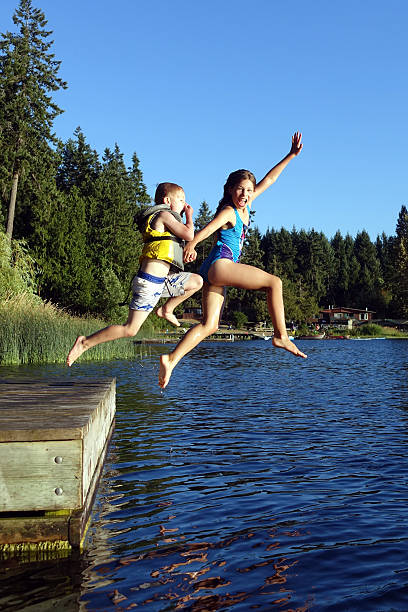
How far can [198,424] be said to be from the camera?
16.4m

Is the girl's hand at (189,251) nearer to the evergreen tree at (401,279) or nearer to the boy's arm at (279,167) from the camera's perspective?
the boy's arm at (279,167)

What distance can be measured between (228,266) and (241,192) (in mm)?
654

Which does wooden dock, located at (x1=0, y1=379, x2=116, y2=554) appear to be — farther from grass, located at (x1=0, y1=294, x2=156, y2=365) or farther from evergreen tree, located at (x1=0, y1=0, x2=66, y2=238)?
evergreen tree, located at (x1=0, y1=0, x2=66, y2=238)

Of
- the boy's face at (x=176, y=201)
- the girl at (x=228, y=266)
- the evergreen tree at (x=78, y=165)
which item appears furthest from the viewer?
the evergreen tree at (x=78, y=165)

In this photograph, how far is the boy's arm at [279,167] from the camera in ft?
20.0

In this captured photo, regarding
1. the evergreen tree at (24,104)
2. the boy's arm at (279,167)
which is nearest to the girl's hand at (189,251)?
the boy's arm at (279,167)

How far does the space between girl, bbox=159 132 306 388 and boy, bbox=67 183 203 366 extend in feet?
0.45

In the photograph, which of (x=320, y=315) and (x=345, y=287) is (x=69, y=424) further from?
Result: (x=345, y=287)

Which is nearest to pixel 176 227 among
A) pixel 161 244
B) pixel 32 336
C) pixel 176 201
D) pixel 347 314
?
pixel 161 244

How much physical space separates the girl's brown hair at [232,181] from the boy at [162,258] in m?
0.32

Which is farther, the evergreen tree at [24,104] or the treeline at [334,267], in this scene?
the treeline at [334,267]

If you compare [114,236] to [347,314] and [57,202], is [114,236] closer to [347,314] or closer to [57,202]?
[57,202]

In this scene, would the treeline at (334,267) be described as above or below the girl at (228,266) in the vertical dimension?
above

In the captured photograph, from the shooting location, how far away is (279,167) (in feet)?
20.7
